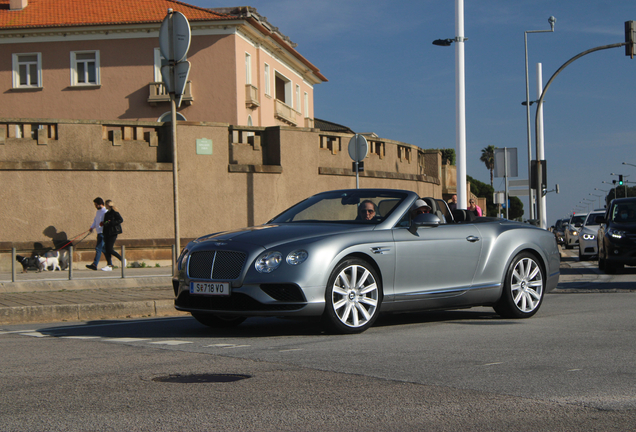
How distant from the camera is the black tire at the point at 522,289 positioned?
8.76 metres

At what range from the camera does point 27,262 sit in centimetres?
1834

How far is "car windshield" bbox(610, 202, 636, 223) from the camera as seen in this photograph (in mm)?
18316

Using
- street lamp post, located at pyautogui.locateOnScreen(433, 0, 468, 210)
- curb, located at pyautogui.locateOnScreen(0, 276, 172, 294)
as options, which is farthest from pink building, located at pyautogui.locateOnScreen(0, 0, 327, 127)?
curb, located at pyautogui.locateOnScreen(0, 276, 172, 294)

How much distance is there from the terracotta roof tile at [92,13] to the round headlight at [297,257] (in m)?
28.2

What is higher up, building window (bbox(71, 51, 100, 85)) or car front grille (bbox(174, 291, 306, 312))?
building window (bbox(71, 51, 100, 85))

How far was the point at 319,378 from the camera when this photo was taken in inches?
205

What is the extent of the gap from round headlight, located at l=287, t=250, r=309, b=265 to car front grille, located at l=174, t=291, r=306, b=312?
38cm

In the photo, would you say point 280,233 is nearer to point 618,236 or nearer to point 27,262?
point 618,236

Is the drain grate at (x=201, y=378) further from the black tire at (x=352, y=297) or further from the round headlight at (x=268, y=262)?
the black tire at (x=352, y=297)

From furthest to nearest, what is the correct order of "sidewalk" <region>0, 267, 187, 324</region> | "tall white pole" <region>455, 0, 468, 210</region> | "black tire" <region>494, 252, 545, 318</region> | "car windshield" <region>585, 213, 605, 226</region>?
"car windshield" <region>585, 213, 605, 226</region>, "tall white pole" <region>455, 0, 468, 210</region>, "sidewalk" <region>0, 267, 187, 324</region>, "black tire" <region>494, 252, 545, 318</region>

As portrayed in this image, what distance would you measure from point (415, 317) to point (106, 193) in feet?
41.7

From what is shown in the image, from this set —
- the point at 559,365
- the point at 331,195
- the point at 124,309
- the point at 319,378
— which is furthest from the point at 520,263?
the point at 124,309

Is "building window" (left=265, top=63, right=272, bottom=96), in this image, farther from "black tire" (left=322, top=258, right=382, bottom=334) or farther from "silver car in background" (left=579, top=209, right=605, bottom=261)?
"black tire" (left=322, top=258, right=382, bottom=334)

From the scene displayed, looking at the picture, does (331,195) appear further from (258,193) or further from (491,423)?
(258,193)
